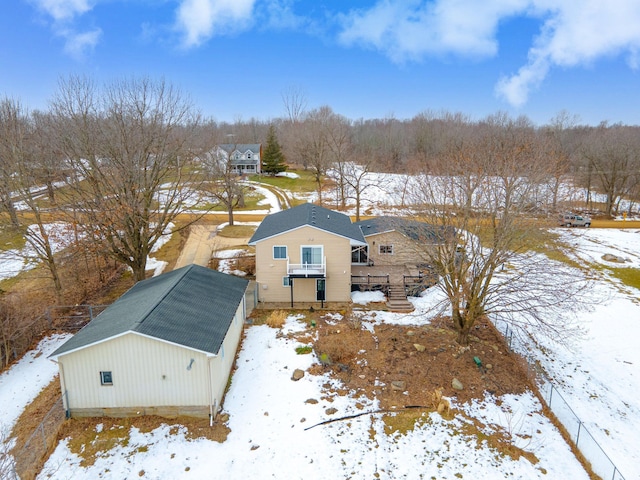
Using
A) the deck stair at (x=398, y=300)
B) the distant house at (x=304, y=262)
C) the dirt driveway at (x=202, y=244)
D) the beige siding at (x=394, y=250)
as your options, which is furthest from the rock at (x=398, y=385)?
the dirt driveway at (x=202, y=244)

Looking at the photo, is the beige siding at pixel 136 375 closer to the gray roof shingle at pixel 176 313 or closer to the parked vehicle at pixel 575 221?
the gray roof shingle at pixel 176 313

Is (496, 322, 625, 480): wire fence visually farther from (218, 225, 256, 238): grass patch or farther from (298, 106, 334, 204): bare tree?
(298, 106, 334, 204): bare tree

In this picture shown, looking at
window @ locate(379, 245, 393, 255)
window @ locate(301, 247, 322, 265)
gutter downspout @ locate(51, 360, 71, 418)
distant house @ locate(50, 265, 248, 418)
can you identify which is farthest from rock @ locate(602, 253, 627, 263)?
gutter downspout @ locate(51, 360, 71, 418)

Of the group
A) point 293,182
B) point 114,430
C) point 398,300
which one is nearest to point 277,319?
point 398,300

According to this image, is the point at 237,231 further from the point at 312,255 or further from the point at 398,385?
the point at 398,385

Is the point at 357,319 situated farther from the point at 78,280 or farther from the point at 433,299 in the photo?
the point at 78,280

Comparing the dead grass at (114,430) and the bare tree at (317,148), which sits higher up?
the bare tree at (317,148)
